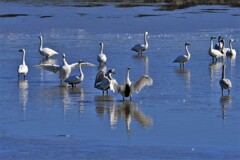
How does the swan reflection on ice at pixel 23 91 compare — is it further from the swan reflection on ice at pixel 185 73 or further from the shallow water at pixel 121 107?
the swan reflection on ice at pixel 185 73

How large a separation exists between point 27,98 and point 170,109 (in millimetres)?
3114

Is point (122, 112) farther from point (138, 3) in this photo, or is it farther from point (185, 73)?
point (138, 3)

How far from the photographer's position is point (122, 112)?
1431cm

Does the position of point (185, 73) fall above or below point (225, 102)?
above

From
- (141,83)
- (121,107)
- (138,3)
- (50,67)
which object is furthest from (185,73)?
(138,3)

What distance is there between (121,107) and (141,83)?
0.98 m

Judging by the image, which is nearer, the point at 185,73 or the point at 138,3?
the point at 185,73

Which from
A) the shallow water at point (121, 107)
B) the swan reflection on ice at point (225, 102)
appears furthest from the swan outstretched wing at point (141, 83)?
the swan reflection on ice at point (225, 102)

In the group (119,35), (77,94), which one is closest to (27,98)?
(77,94)

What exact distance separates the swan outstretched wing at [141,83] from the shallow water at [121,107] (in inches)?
9.9

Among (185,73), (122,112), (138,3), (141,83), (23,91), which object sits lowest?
(122,112)

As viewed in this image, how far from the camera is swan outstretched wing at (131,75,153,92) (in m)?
Result: 15.6

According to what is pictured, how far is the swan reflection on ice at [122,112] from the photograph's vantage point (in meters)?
13.2

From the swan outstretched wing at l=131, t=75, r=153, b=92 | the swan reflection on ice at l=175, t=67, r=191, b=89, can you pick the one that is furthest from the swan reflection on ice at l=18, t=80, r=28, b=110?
the swan reflection on ice at l=175, t=67, r=191, b=89
